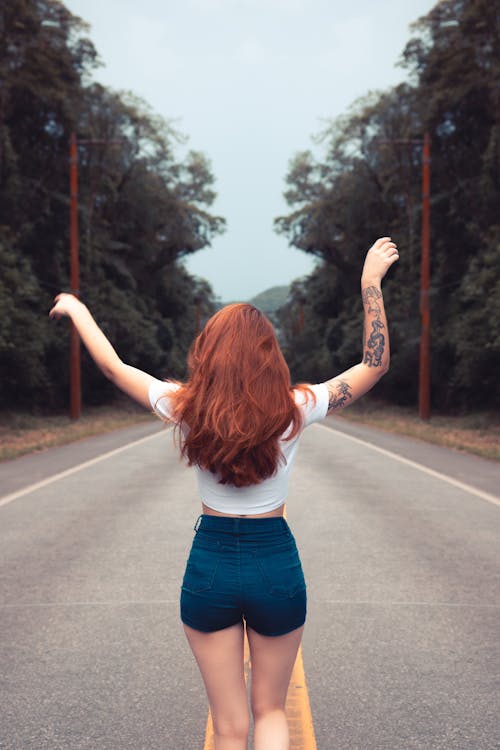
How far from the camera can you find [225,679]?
8.50ft

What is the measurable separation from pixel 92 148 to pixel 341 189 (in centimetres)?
2101

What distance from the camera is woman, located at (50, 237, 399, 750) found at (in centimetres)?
251

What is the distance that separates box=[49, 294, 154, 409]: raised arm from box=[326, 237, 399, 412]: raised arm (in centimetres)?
61

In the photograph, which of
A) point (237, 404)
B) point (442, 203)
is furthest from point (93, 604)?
point (442, 203)

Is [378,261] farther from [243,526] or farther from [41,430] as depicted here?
[41,430]

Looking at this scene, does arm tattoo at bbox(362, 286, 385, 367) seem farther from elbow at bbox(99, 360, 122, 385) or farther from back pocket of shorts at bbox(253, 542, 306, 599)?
elbow at bbox(99, 360, 122, 385)

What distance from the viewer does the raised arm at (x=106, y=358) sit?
2.75m

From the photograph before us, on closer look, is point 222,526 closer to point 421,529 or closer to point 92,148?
point 421,529

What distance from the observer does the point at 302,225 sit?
6525cm

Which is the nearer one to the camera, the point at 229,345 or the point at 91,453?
the point at 229,345

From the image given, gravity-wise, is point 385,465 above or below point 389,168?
below

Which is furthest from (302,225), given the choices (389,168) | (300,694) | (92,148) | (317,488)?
(300,694)

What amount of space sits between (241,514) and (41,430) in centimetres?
2525

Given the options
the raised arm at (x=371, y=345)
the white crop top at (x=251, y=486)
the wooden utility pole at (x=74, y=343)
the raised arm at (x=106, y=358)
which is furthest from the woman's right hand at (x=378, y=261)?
the wooden utility pole at (x=74, y=343)
